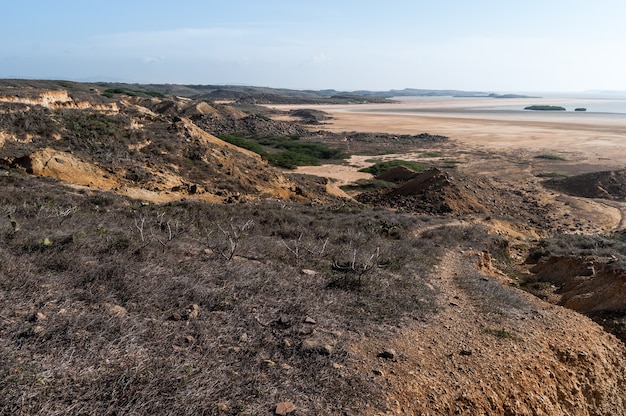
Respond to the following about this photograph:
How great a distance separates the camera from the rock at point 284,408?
4.28m

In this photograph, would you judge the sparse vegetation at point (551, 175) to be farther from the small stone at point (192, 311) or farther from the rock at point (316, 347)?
the small stone at point (192, 311)

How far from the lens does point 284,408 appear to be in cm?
434

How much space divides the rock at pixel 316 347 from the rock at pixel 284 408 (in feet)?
3.62

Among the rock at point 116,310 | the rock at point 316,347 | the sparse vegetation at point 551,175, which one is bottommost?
the sparse vegetation at point 551,175

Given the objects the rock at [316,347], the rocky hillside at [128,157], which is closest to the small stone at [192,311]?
the rock at [316,347]

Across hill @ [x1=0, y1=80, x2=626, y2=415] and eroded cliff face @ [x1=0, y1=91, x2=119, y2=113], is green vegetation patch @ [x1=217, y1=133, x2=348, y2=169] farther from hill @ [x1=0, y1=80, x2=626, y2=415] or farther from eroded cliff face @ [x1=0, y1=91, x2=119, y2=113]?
hill @ [x1=0, y1=80, x2=626, y2=415]

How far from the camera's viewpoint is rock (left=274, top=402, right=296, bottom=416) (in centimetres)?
428

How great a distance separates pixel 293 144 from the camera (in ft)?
166

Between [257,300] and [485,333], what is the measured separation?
384cm

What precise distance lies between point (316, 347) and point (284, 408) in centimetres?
128

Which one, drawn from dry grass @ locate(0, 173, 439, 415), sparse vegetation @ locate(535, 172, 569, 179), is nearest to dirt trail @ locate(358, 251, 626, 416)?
dry grass @ locate(0, 173, 439, 415)

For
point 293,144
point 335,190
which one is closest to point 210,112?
point 293,144

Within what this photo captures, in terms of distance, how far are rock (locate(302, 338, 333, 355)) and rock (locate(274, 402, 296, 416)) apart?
1.10 meters

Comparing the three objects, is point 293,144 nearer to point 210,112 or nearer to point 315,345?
point 210,112
